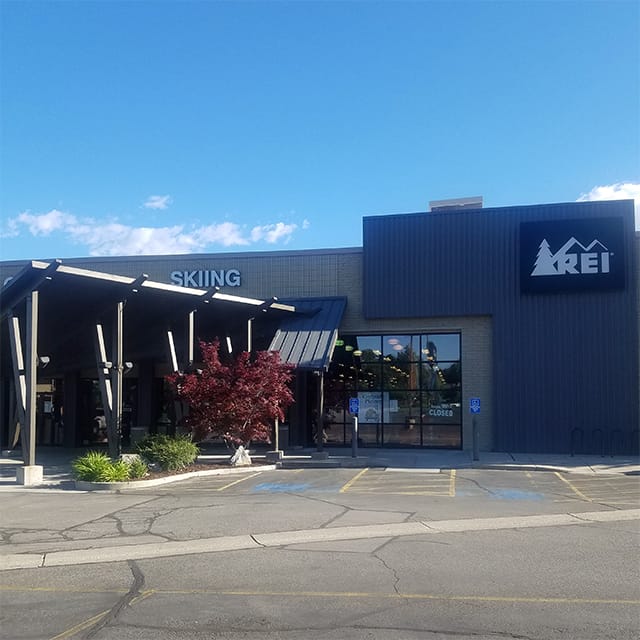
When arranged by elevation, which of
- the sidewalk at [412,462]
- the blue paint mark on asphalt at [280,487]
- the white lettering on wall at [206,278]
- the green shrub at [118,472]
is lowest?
the sidewalk at [412,462]

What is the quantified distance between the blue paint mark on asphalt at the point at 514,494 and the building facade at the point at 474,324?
721 cm

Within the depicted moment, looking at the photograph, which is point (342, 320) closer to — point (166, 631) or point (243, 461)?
point (243, 461)

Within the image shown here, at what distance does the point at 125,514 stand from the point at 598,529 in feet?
24.9

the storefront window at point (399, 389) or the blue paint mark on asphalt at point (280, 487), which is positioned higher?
the storefront window at point (399, 389)

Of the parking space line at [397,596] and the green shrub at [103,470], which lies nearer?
the parking space line at [397,596]

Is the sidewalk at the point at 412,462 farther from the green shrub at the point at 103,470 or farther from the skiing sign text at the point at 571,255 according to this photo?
the skiing sign text at the point at 571,255

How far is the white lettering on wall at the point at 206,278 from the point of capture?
2664 centimetres

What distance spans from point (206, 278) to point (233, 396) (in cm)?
825

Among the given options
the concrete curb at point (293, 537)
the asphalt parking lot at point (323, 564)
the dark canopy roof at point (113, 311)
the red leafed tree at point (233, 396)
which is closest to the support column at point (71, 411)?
the dark canopy roof at point (113, 311)

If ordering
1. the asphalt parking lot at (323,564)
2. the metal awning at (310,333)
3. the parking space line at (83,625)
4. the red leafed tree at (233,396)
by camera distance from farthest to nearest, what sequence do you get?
1. the metal awning at (310,333)
2. the red leafed tree at (233,396)
3. the asphalt parking lot at (323,564)
4. the parking space line at (83,625)

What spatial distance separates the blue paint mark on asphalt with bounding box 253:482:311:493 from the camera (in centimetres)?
1517

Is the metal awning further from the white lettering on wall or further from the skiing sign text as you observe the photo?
the skiing sign text

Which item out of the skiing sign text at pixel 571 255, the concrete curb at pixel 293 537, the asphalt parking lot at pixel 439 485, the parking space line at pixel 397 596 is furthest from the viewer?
the skiing sign text at pixel 571 255

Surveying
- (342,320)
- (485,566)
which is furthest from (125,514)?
(342,320)
